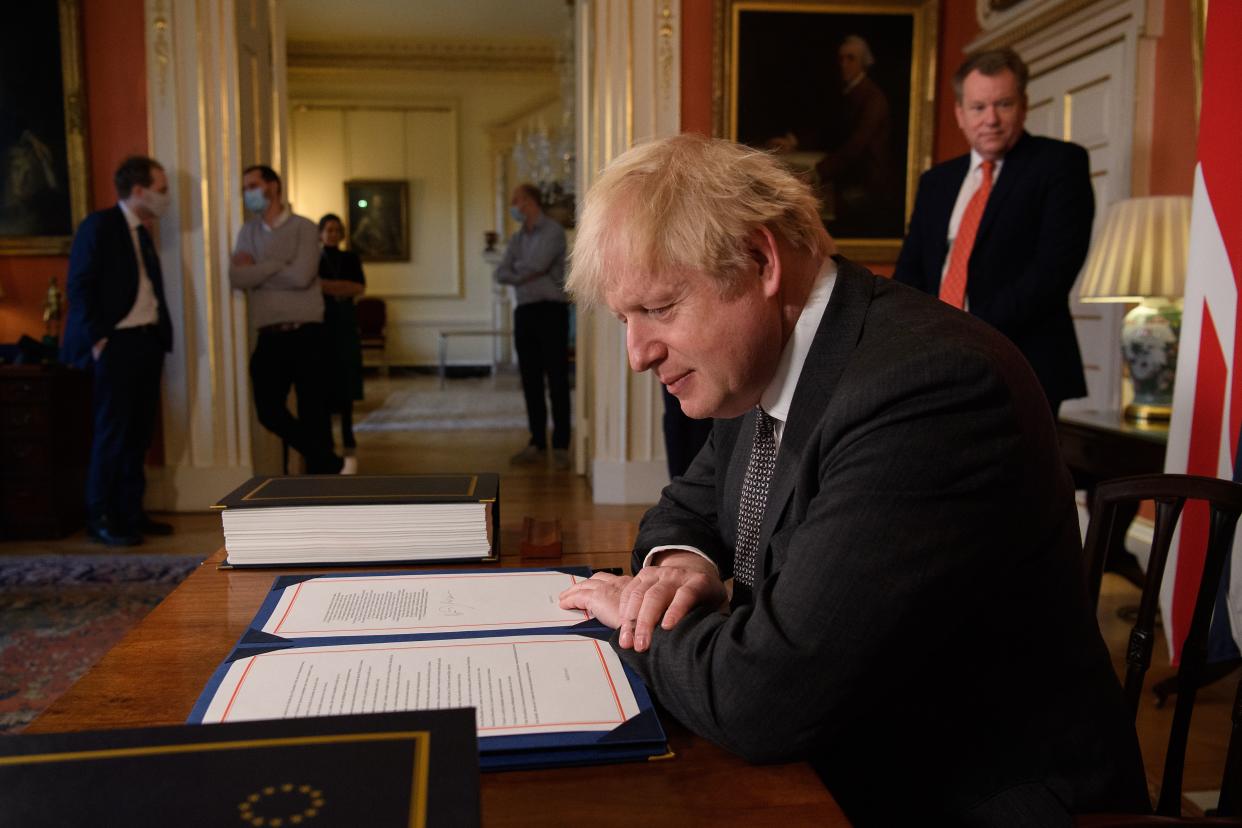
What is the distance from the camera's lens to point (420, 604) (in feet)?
3.58

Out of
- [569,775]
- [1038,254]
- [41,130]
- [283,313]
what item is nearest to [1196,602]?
[569,775]

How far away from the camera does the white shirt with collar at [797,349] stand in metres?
1.06

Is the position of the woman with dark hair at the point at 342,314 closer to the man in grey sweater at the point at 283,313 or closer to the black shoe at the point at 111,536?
the man in grey sweater at the point at 283,313

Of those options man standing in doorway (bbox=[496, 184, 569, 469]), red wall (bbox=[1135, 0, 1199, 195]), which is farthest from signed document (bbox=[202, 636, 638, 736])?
man standing in doorway (bbox=[496, 184, 569, 469])

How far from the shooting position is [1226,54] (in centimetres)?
218

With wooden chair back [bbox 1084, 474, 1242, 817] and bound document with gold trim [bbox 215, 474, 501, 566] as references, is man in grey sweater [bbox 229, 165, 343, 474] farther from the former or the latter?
wooden chair back [bbox 1084, 474, 1242, 817]

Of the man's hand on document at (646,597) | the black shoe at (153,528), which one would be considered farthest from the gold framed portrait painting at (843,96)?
the man's hand on document at (646,597)

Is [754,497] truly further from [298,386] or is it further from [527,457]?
[527,457]

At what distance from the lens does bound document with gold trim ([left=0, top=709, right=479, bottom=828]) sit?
460 mm

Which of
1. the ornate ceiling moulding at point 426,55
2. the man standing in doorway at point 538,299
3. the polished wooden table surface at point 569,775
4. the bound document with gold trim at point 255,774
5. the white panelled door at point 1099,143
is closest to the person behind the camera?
the bound document with gold trim at point 255,774

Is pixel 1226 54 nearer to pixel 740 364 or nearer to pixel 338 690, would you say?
pixel 740 364

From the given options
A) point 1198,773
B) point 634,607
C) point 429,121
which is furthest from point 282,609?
point 429,121

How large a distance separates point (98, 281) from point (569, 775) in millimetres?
4243

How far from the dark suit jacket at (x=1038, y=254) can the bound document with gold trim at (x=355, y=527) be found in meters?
1.98
